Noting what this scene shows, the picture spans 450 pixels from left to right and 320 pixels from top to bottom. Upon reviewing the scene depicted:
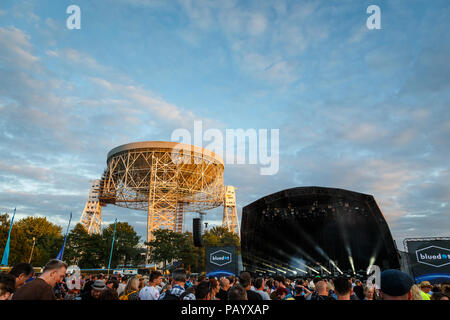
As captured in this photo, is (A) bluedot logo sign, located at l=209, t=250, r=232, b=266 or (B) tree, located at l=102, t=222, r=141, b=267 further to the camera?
(B) tree, located at l=102, t=222, r=141, b=267

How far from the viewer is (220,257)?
1838 centimetres

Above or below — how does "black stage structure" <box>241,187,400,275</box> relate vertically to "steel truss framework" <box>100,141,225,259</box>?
below

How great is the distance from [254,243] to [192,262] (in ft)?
58.0

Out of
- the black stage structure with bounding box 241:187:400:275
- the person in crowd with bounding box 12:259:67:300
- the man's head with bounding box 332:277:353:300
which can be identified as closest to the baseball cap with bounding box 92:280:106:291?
the person in crowd with bounding box 12:259:67:300

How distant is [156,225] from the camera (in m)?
44.4

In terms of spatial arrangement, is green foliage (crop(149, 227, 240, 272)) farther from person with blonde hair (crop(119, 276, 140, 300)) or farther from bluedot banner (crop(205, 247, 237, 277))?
person with blonde hair (crop(119, 276, 140, 300))

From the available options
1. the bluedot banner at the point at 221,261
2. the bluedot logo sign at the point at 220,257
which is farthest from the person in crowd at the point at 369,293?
the bluedot logo sign at the point at 220,257

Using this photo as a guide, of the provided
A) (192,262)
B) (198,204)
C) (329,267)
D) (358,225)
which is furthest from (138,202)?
(358,225)

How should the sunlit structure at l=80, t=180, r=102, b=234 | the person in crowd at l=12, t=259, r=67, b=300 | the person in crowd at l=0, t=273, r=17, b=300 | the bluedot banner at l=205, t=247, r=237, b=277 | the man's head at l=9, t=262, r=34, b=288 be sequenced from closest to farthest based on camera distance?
1. the person in crowd at l=12, t=259, r=67, b=300
2. the person in crowd at l=0, t=273, r=17, b=300
3. the man's head at l=9, t=262, r=34, b=288
4. the bluedot banner at l=205, t=247, r=237, b=277
5. the sunlit structure at l=80, t=180, r=102, b=234

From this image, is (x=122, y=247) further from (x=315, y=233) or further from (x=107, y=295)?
(x=107, y=295)

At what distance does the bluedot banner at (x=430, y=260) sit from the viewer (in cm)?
1515

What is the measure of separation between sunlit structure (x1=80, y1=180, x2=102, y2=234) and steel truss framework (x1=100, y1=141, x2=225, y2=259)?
5.74m

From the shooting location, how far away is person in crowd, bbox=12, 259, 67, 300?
3.29m

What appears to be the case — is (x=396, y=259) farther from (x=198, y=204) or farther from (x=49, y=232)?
(x=49, y=232)
